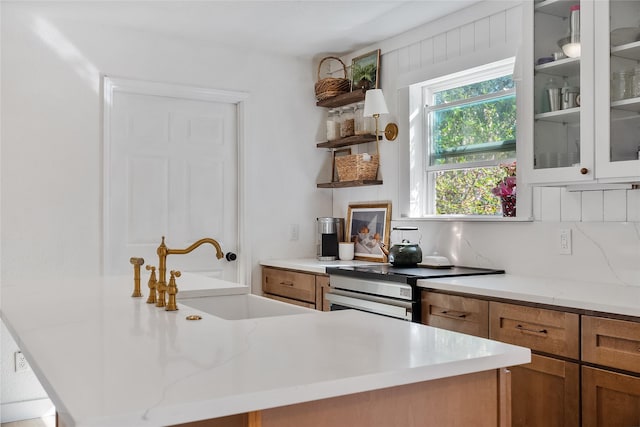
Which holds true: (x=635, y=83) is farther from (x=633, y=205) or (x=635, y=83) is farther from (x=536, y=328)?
(x=536, y=328)

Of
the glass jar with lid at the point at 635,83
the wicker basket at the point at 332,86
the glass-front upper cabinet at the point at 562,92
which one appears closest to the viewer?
the glass jar with lid at the point at 635,83

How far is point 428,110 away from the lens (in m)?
3.96

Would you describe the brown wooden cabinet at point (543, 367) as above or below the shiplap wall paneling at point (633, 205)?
below

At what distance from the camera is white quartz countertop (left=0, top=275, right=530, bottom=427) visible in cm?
96

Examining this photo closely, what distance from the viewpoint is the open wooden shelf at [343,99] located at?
427 centimetres

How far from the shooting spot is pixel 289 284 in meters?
4.14

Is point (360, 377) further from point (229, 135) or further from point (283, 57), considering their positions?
point (283, 57)

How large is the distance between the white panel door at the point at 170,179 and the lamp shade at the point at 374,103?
106 centimetres

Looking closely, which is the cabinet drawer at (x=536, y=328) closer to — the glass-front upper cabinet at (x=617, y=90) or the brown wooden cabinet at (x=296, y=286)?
the glass-front upper cabinet at (x=617, y=90)

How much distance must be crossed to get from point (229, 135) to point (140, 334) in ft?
10.2

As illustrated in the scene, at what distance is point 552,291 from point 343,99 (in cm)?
239

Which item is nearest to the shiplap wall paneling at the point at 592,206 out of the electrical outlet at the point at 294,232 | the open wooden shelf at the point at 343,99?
the open wooden shelf at the point at 343,99

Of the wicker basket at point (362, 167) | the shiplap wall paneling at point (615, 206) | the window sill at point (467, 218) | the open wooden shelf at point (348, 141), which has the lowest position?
the window sill at point (467, 218)

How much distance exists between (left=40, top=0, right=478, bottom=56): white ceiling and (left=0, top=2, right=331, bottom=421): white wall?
0.12 meters
